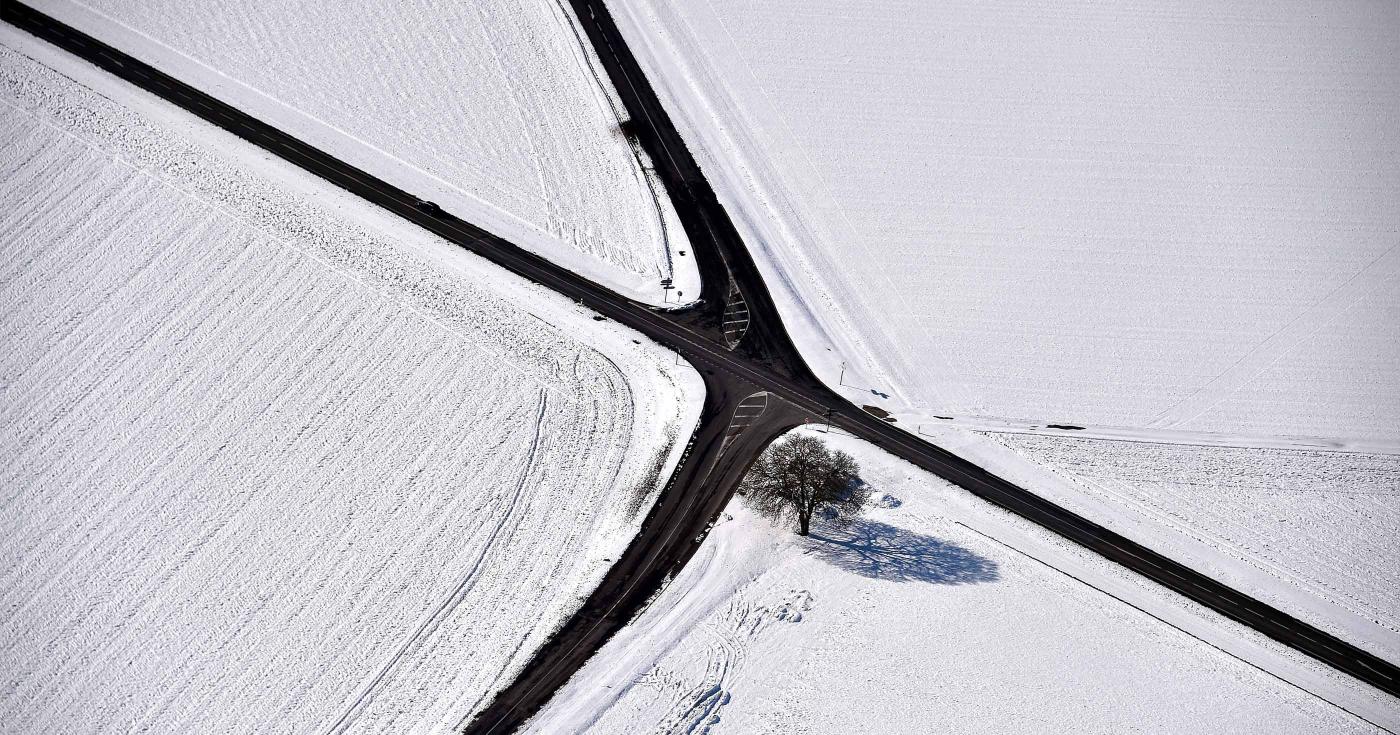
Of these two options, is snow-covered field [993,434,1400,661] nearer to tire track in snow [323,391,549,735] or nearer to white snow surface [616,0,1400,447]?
white snow surface [616,0,1400,447]

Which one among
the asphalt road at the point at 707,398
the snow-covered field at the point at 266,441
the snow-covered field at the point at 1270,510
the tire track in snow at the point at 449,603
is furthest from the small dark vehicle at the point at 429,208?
A: the snow-covered field at the point at 1270,510

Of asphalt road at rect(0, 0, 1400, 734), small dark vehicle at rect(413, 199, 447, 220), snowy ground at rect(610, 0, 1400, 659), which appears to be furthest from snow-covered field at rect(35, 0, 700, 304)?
snowy ground at rect(610, 0, 1400, 659)

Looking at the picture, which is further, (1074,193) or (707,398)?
(1074,193)

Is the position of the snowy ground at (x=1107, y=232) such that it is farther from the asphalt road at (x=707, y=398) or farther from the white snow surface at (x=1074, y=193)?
the asphalt road at (x=707, y=398)

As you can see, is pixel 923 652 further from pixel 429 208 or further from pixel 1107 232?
pixel 429 208

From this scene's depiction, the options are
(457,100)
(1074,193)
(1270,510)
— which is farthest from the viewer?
(457,100)

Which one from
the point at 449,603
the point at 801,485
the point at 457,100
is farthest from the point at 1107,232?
the point at 449,603
